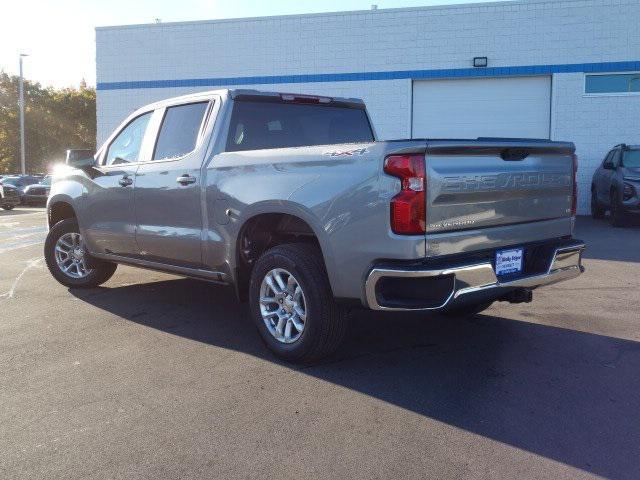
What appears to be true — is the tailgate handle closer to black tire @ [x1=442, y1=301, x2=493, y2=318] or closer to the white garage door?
black tire @ [x1=442, y1=301, x2=493, y2=318]

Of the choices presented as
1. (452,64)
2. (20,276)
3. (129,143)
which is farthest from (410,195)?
(452,64)

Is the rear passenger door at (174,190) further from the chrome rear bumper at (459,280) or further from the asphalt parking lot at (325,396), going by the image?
the chrome rear bumper at (459,280)

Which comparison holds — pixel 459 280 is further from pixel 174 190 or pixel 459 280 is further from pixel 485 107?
pixel 485 107

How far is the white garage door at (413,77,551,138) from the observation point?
56.9 feet

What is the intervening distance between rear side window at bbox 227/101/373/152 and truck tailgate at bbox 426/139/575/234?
1940 mm

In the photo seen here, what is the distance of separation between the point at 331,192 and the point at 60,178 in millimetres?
4211

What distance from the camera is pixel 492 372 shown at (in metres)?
4.25

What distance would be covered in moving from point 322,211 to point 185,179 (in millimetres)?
1618

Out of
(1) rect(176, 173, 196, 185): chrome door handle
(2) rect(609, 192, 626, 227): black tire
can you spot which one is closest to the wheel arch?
(1) rect(176, 173, 196, 185): chrome door handle

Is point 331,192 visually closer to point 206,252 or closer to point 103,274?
point 206,252

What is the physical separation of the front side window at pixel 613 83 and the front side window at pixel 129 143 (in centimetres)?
1424

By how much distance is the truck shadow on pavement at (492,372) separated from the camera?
330 centimetres

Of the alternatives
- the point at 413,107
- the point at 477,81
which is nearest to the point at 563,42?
the point at 477,81

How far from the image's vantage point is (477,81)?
17.7 m
